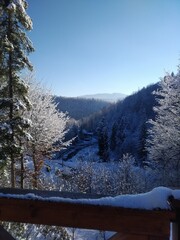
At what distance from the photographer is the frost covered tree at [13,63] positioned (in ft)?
38.5

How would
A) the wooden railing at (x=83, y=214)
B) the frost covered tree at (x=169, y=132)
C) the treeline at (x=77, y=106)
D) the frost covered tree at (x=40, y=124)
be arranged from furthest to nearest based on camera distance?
1. the treeline at (x=77, y=106)
2. the frost covered tree at (x=169, y=132)
3. the frost covered tree at (x=40, y=124)
4. the wooden railing at (x=83, y=214)

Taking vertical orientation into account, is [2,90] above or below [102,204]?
above

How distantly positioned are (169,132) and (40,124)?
307 inches

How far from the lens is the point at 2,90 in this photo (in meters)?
13.2

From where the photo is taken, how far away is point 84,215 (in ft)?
5.82

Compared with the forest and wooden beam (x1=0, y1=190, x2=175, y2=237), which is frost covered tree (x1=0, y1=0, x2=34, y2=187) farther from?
wooden beam (x1=0, y1=190, x2=175, y2=237)

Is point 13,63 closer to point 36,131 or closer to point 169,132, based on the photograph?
point 36,131

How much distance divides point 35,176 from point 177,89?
971 cm

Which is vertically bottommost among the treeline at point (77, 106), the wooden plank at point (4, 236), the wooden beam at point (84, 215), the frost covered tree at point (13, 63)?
the wooden plank at point (4, 236)

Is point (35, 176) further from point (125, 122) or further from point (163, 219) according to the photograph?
point (125, 122)

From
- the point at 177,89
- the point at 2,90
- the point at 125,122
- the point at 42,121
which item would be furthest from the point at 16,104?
the point at 125,122

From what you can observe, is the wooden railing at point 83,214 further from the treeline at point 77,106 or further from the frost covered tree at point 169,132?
the treeline at point 77,106

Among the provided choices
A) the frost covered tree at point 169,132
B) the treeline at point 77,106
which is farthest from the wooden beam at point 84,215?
the treeline at point 77,106

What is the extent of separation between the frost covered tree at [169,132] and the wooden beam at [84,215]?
54.6 feet
